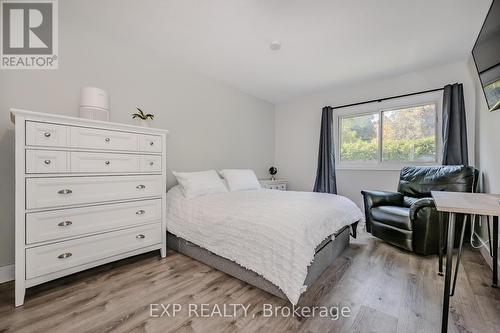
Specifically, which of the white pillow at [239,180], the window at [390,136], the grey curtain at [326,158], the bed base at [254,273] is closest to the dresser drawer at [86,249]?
the bed base at [254,273]

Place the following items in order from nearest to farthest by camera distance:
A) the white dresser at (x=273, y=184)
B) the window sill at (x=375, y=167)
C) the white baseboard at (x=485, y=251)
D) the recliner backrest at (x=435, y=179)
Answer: the white baseboard at (x=485, y=251)
the recliner backrest at (x=435, y=179)
the window sill at (x=375, y=167)
the white dresser at (x=273, y=184)

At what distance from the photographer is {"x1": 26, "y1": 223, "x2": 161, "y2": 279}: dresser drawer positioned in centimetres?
145

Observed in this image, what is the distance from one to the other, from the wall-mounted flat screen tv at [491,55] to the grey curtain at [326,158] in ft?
6.59

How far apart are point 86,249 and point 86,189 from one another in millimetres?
487

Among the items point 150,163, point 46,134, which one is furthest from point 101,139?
point 150,163

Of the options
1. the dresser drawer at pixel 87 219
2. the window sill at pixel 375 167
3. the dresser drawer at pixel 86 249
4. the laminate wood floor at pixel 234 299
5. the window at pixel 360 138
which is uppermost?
the window at pixel 360 138

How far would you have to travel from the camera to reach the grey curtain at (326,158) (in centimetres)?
379

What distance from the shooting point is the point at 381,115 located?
3518 millimetres

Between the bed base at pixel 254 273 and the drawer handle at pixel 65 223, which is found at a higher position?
the drawer handle at pixel 65 223

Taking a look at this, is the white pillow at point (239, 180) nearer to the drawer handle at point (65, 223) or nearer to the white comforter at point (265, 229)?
the white comforter at point (265, 229)

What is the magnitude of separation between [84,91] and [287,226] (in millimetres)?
2186

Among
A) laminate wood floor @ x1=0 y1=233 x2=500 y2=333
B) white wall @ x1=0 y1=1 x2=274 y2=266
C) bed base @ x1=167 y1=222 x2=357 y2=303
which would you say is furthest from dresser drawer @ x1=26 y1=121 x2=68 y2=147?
bed base @ x1=167 y1=222 x2=357 y2=303

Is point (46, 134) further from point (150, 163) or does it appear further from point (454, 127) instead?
point (454, 127)

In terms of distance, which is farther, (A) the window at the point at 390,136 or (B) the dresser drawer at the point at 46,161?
(A) the window at the point at 390,136
